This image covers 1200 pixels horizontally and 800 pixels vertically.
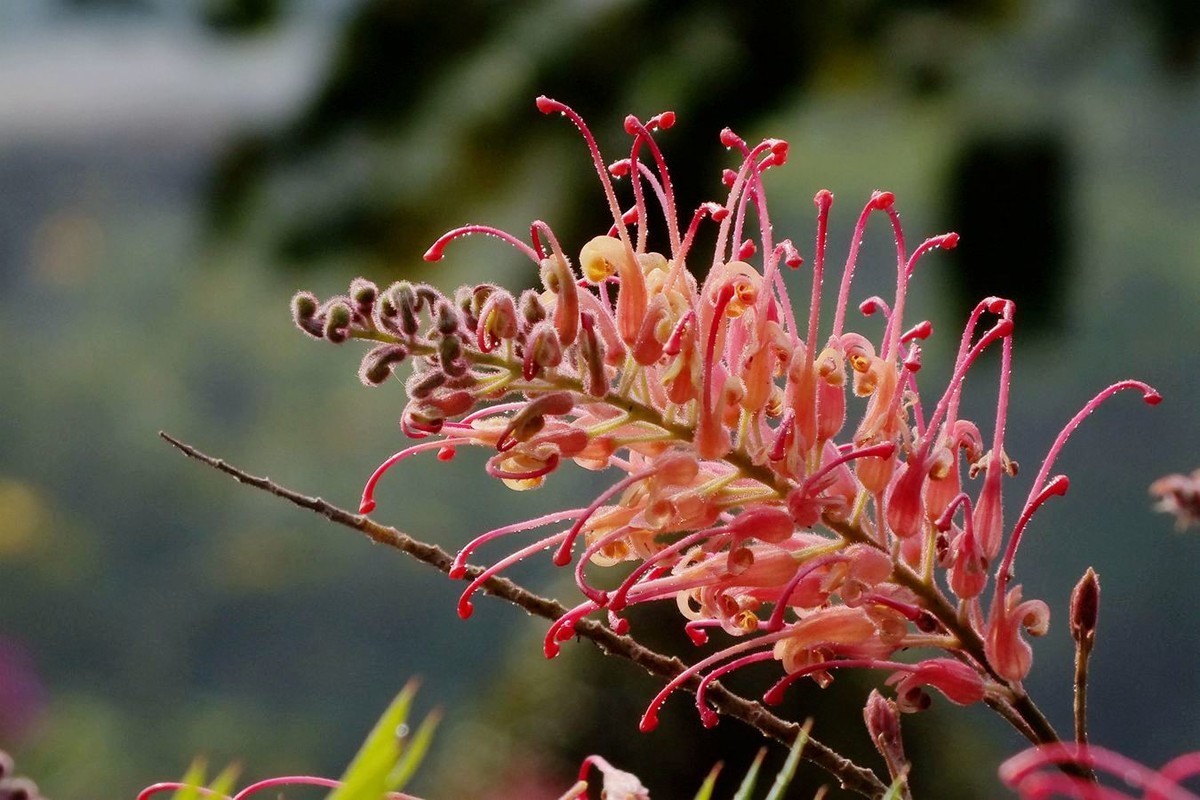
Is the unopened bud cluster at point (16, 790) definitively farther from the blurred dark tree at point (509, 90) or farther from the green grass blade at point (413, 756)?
the blurred dark tree at point (509, 90)

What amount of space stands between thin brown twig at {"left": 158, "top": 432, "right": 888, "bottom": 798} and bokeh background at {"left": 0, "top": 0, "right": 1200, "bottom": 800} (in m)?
0.59

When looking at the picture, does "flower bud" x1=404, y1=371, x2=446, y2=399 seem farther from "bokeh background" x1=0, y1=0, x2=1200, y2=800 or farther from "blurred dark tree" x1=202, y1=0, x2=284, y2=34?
"blurred dark tree" x1=202, y1=0, x2=284, y2=34

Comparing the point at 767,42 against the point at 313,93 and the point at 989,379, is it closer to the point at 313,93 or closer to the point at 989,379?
the point at 313,93

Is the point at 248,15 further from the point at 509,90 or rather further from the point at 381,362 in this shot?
the point at 381,362

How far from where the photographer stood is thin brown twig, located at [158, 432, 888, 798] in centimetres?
22

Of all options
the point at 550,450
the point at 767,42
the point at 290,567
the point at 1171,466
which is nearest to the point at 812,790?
the point at 767,42

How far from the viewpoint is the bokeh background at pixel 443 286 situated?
0.97m

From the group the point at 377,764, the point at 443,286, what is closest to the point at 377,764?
the point at 377,764

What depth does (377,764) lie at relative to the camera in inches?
6.3

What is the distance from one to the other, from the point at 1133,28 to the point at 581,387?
980 mm

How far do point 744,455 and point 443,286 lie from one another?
1.49m

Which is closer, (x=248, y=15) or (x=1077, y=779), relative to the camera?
(x=1077, y=779)

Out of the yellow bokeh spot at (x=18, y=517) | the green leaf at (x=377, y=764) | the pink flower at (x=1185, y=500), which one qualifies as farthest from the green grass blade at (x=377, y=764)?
the yellow bokeh spot at (x=18, y=517)

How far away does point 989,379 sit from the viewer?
2.03 metres
